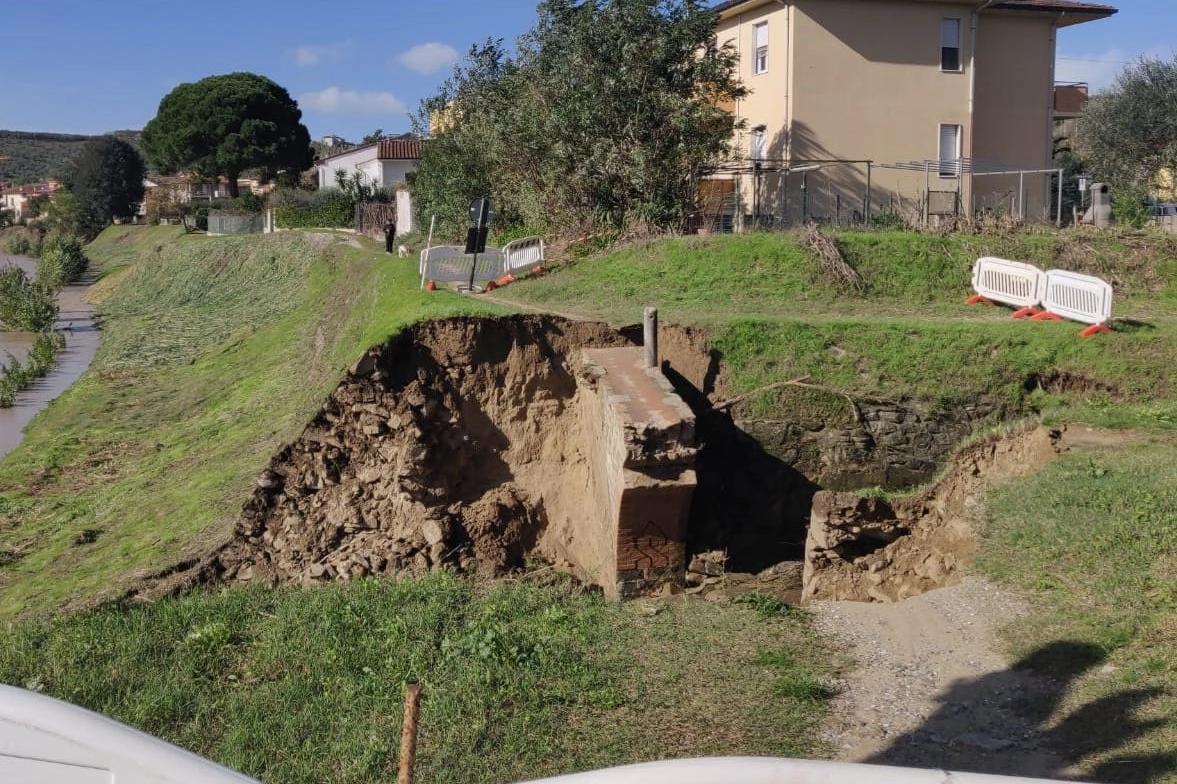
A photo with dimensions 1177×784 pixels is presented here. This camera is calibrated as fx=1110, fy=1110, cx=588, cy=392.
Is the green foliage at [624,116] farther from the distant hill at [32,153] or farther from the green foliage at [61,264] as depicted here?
the distant hill at [32,153]

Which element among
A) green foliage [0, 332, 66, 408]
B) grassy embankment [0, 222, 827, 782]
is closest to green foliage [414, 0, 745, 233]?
grassy embankment [0, 222, 827, 782]

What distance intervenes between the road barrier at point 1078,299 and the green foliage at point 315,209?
113 ft

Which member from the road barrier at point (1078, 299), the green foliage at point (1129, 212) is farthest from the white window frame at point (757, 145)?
the road barrier at point (1078, 299)

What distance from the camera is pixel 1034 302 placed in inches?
615

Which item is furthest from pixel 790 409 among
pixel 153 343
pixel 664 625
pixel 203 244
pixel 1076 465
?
pixel 203 244

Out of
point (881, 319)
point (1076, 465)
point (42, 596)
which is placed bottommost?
point (42, 596)

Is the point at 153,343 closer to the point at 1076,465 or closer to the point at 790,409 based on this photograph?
the point at 790,409

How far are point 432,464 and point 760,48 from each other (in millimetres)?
17014

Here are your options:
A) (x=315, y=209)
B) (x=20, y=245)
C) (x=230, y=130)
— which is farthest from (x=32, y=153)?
(x=315, y=209)

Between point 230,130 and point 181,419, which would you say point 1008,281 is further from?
point 230,130

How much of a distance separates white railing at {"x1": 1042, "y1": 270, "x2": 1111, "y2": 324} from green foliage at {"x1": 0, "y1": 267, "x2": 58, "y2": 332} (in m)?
33.7

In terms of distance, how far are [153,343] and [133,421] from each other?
10801 mm

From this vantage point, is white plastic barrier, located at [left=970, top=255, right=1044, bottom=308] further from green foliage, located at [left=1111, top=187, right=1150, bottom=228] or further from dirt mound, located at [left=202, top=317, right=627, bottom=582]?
dirt mound, located at [left=202, top=317, right=627, bottom=582]

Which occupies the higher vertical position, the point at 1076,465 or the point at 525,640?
the point at 1076,465
